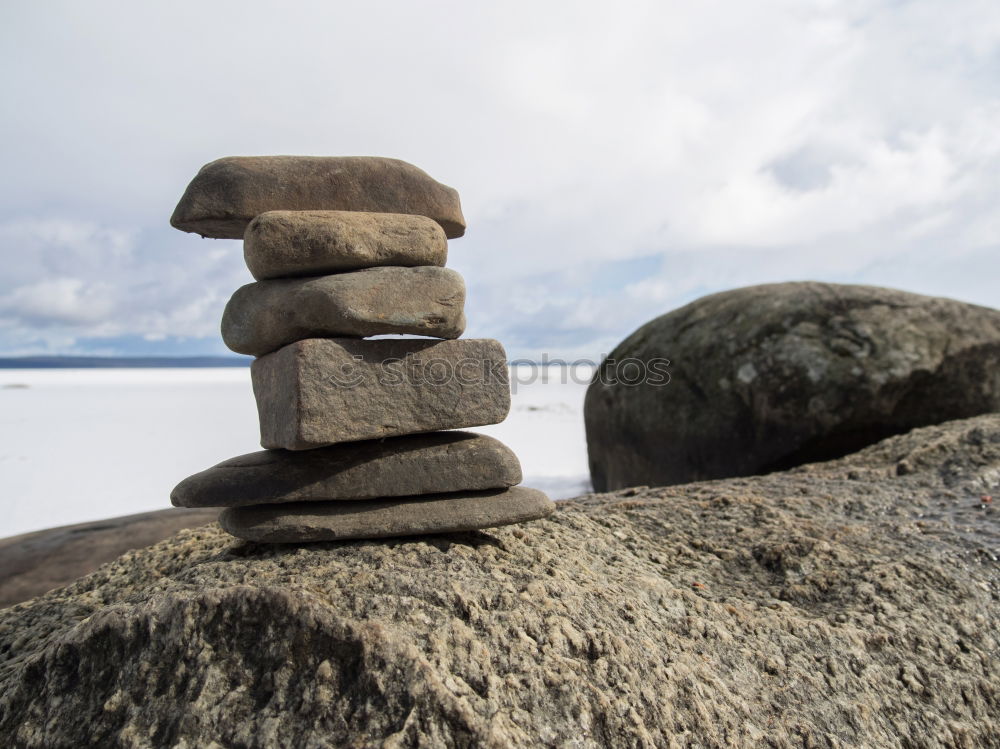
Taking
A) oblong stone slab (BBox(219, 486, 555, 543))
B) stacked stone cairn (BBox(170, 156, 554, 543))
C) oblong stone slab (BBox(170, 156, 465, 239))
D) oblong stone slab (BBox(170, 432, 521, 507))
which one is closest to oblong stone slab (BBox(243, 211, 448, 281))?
stacked stone cairn (BBox(170, 156, 554, 543))

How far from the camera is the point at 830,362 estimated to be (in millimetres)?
A: 5266

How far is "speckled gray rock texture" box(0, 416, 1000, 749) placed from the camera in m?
2.16

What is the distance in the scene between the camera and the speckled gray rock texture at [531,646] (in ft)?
7.10

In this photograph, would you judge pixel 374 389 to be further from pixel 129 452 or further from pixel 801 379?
pixel 129 452

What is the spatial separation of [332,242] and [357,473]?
2.93 feet

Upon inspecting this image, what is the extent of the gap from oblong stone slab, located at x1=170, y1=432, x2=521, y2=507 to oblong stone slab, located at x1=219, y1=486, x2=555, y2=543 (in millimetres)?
44

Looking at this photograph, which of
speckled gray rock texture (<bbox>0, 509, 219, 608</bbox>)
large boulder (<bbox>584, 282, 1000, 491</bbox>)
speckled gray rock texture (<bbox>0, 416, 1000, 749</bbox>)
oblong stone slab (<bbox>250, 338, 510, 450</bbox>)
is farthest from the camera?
large boulder (<bbox>584, 282, 1000, 491</bbox>)

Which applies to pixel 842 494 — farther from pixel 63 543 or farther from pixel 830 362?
pixel 63 543

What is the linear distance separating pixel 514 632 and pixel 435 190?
1.89 m

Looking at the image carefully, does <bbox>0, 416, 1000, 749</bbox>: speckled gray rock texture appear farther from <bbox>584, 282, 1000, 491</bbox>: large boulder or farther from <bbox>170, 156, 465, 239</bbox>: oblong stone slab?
<bbox>584, 282, 1000, 491</bbox>: large boulder

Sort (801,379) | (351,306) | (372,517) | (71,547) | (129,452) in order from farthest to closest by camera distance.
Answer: (129,452), (801,379), (71,547), (372,517), (351,306)

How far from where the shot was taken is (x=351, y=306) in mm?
2820

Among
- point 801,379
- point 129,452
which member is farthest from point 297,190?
point 129,452

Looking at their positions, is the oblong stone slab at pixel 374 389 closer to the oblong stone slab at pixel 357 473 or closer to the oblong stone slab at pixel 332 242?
the oblong stone slab at pixel 357 473
